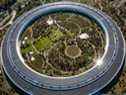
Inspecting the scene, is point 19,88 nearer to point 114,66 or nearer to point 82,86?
point 82,86

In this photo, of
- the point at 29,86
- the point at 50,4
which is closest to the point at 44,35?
the point at 50,4

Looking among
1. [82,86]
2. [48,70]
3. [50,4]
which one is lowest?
[82,86]

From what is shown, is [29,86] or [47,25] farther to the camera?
[47,25]

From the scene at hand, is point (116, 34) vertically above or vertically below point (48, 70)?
above

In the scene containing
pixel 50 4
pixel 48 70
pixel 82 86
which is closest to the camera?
pixel 82 86

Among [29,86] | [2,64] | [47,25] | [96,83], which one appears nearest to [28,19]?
[47,25]

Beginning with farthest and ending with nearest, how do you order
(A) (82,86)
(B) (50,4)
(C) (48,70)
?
(B) (50,4) < (C) (48,70) < (A) (82,86)
